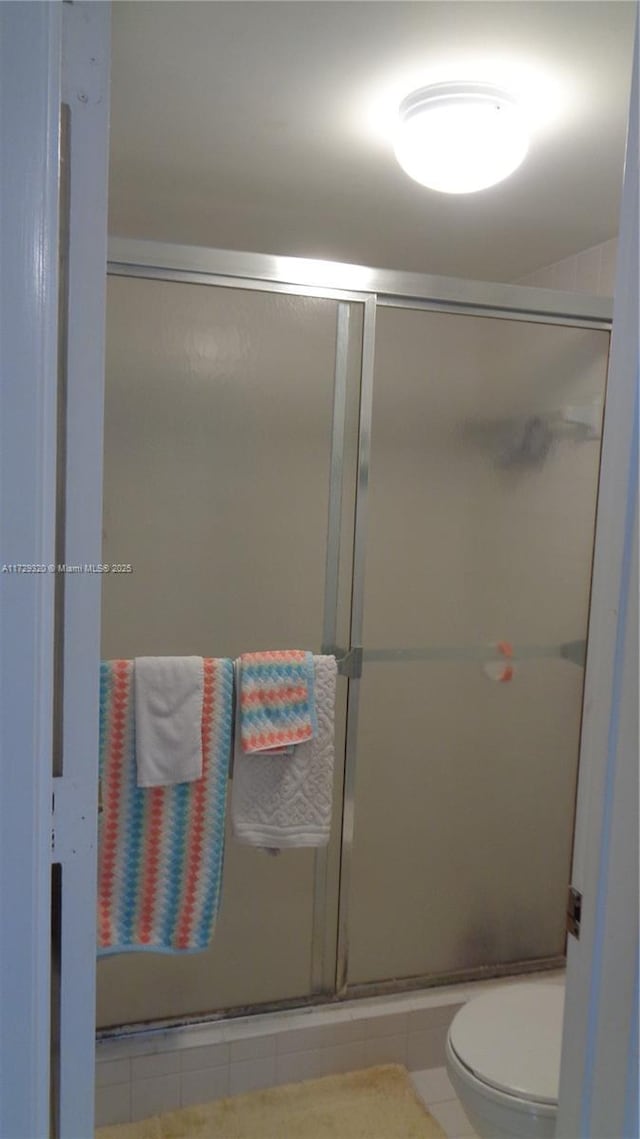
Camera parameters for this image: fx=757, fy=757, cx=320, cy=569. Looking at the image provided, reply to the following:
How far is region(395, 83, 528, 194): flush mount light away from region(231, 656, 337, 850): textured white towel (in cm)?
110

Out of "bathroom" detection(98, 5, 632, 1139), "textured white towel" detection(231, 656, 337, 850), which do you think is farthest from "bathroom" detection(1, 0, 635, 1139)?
"textured white towel" detection(231, 656, 337, 850)

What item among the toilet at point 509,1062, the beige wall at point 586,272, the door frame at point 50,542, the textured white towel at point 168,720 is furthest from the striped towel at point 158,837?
the beige wall at point 586,272

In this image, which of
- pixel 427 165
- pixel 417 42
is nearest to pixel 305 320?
pixel 427 165

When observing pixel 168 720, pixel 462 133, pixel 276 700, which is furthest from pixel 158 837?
pixel 462 133

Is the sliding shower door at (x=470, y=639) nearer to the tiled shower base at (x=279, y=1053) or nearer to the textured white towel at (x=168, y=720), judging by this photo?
the tiled shower base at (x=279, y=1053)

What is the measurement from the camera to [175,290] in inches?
67.1

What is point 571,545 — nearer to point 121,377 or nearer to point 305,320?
point 305,320

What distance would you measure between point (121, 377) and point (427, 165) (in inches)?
31.3

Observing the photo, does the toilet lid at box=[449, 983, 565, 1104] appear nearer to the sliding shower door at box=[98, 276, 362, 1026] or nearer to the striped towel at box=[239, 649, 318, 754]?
the sliding shower door at box=[98, 276, 362, 1026]

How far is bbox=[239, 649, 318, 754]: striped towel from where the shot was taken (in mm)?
1645

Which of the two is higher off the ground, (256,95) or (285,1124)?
(256,95)

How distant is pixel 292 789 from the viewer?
173 centimetres

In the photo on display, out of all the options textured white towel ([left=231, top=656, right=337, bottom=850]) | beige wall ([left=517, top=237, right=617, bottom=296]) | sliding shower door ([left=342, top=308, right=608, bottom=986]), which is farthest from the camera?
beige wall ([left=517, top=237, right=617, bottom=296])

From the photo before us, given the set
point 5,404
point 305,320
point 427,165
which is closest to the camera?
point 5,404
